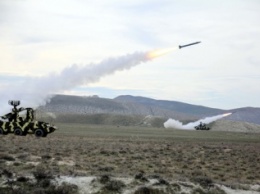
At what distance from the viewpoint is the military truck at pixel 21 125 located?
51.4 metres

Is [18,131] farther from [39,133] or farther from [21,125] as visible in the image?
[39,133]

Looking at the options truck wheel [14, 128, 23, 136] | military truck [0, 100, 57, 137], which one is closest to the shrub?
military truck [0, 100, 57, 137]

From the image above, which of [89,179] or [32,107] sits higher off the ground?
[32,107]

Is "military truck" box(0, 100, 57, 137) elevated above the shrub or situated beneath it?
elevated above

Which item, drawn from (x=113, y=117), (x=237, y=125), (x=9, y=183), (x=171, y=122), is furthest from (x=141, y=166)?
(x=113, y=117)

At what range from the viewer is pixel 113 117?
617 feet

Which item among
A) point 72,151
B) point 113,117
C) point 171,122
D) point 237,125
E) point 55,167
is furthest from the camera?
A: point 113,117

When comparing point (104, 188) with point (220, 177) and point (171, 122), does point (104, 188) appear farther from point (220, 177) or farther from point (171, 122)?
point (171, 122)

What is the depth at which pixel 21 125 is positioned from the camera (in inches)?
2021

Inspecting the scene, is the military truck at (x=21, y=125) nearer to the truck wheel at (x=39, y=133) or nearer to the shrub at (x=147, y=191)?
the truck wheel at (x=39, y=133)

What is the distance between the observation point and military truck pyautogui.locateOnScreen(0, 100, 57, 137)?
51375mm

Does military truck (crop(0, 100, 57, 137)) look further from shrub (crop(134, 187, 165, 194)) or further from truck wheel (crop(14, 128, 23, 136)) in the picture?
shrub (crop(134, 187, 165, 194))

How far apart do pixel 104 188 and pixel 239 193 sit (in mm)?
6607

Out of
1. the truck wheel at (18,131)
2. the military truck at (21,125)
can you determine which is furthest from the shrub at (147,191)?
the truck wheel at (18,131)
